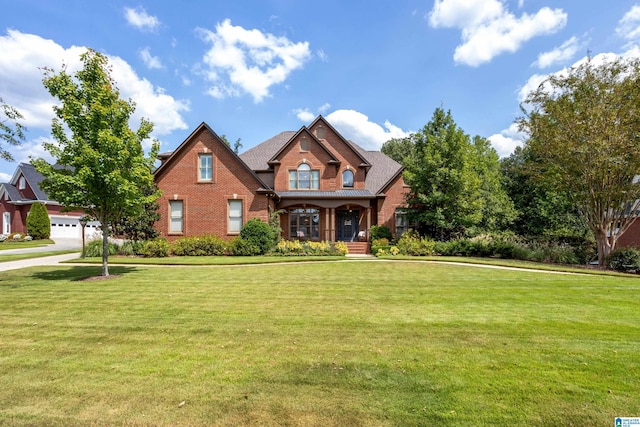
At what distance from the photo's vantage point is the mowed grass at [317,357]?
10.4ft

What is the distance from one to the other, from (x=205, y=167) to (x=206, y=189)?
5.09ft

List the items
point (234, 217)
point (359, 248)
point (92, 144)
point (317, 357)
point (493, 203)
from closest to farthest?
point (317, 357) → point (92, 144) → point (234, 217) → point (359, 248) → point (493, 203)

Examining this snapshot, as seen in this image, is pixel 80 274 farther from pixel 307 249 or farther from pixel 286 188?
pixel 286 188

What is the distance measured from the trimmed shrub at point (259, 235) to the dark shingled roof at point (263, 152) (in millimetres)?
7692

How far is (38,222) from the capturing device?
30.6 metres

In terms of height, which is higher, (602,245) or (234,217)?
(234,217)

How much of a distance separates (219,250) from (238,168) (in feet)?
19.0

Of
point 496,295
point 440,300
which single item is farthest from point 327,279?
point 496,295

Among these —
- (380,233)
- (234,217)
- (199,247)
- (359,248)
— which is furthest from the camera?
(380,233)

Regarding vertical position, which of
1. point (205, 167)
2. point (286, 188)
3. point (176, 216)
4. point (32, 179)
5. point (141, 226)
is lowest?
point (141, 226)

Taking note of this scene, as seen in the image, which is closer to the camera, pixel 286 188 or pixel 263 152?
pixel 286 188

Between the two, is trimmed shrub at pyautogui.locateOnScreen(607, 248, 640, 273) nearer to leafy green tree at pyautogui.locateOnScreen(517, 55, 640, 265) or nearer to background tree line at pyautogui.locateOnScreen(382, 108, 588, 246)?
leafy green tree at pyautogui.locateOnScreen(517, 55, 640, 265)

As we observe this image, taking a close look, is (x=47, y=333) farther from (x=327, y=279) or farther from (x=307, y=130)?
(x=307, y=130)

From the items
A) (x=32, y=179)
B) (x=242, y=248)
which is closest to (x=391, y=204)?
(x=242, y=248)
